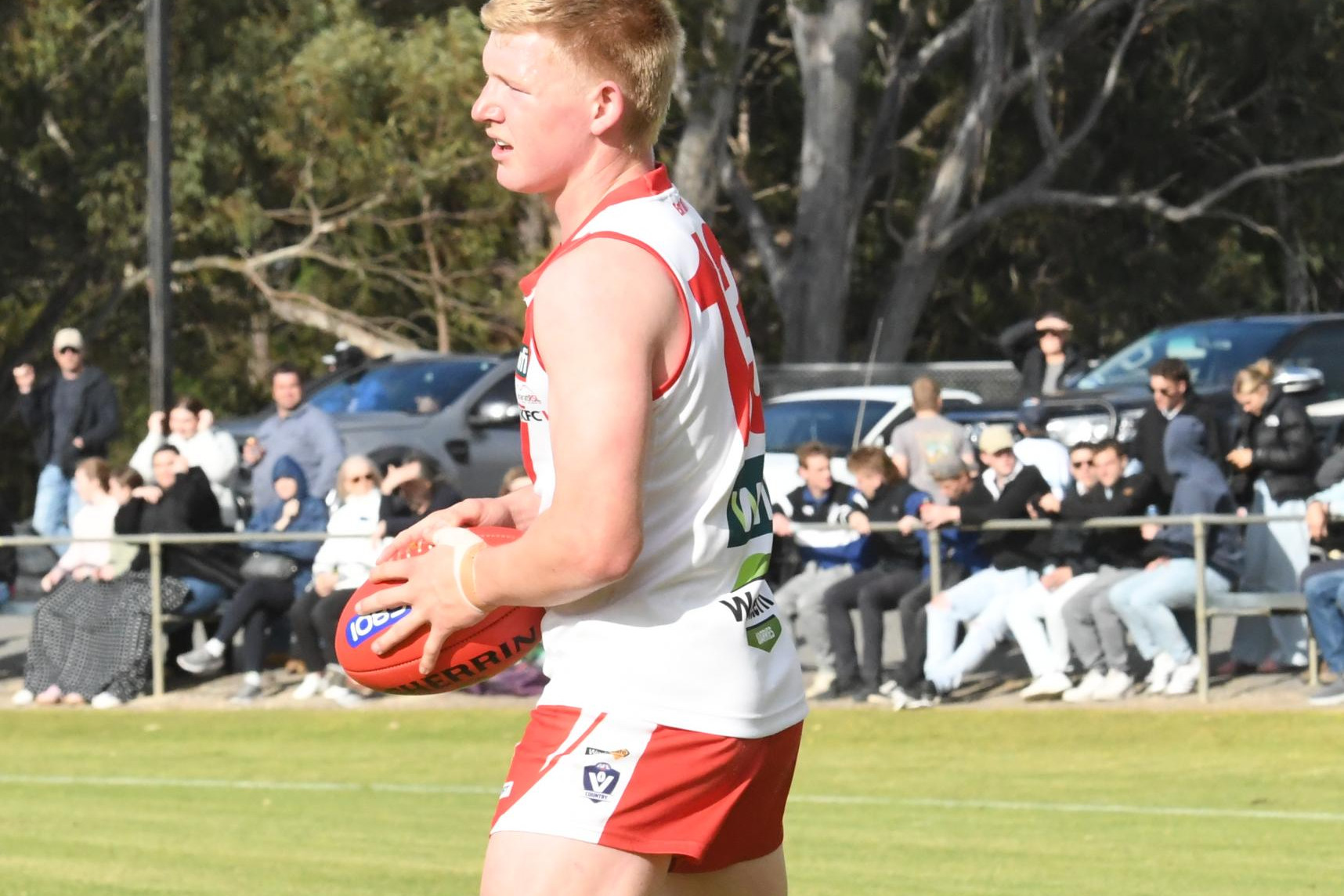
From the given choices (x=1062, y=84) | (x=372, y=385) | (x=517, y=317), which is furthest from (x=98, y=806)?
(x=1062, y=84)

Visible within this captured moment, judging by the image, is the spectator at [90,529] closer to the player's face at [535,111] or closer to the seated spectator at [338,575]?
the seated spectator at [338,575]

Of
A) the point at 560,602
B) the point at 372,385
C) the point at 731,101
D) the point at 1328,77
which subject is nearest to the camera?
the point at 560,602

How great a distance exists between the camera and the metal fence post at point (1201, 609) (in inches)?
469

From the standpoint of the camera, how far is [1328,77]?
115 feet

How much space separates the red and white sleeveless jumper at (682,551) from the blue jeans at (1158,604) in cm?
927

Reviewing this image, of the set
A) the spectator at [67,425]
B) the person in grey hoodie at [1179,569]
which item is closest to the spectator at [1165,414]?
the person in grey hoodie at [1179,569]

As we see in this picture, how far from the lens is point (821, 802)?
961 cm

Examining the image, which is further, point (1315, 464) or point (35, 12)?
point (35, 12)

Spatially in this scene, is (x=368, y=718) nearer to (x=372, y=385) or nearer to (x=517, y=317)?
(x=372, y=385)

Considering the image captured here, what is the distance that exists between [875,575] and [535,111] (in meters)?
9.65

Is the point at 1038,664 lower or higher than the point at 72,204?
lower

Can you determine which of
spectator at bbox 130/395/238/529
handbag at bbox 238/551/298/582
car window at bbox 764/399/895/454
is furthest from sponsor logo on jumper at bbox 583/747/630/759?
car window at bbox 764/399/895/454

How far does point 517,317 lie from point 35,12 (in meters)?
8.23

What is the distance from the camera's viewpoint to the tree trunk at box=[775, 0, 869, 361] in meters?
29.3
